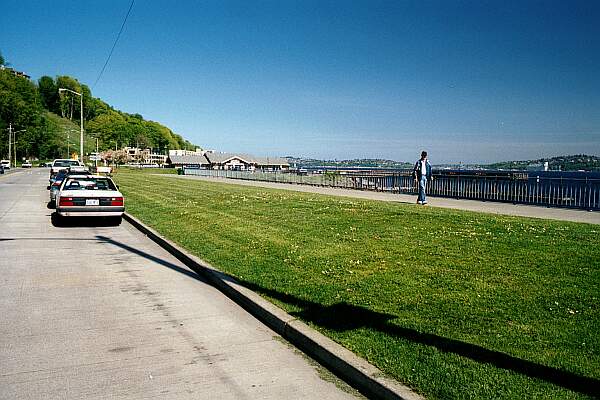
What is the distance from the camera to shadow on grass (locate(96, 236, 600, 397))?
3840 mm

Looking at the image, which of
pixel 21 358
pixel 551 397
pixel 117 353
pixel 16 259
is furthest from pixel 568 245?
pixel 16 259

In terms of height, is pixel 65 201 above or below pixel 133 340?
above

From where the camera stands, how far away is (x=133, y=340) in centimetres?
545

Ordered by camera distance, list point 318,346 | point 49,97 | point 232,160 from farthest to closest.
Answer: point 49,97 < point 232,160 < point 318,346

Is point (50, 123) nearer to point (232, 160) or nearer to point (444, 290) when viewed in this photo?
point (232, 160)

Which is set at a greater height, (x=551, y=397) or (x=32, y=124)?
(x=32, y=124)

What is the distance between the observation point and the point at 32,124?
128 meters

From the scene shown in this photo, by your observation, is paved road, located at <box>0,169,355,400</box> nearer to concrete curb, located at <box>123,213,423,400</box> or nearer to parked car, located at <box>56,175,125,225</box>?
concrete curb, located at <box>123,213,423,400</box>

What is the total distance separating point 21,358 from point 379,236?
6832mm

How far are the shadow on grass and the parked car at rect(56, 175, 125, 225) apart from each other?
30.9ft

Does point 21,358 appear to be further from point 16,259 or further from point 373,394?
point 16,259

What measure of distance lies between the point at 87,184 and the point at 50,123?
151 m

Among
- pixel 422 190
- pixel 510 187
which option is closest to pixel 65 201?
pixel 422 190

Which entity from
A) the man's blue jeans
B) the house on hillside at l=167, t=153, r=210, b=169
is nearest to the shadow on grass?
the man's blue jeans
